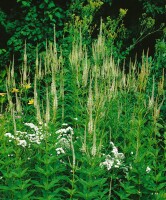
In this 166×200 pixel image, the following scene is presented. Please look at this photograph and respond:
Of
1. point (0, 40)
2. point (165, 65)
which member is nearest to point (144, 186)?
point (165, 65)

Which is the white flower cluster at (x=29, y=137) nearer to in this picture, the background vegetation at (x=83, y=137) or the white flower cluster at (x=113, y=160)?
the background vegetation at (x=83, y=137)

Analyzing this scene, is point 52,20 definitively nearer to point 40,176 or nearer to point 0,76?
point 0,76

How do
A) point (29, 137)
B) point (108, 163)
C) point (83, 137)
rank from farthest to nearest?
point (29, 137) → point (83, 137) → point (108, 163)

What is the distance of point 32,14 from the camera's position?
856 centimetres

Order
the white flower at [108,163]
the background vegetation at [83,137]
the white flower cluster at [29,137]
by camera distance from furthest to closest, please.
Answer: the white flower cluster at [29,137], the white flower at [108,163], the background vegetation at [83,137]

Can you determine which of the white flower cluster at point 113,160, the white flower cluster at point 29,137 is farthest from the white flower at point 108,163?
the white flower cluster at point 29,137

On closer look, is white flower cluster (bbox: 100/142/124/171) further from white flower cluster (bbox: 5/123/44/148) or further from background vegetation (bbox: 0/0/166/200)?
white flower cluster (bbox: 5/123/44/148)

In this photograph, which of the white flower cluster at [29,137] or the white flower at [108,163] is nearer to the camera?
the white flower at [108,163]

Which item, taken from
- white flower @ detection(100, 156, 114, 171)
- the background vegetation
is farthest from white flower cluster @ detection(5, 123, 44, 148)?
white flower @ detection(100, 156, 114, 171)

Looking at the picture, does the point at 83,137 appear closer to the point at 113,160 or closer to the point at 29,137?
the point at 113,160

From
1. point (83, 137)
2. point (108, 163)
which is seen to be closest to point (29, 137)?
point (83, 137)

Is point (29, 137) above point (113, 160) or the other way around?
above

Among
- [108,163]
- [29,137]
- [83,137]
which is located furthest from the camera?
[29,137]

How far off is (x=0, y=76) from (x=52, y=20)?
1527 millimetres
